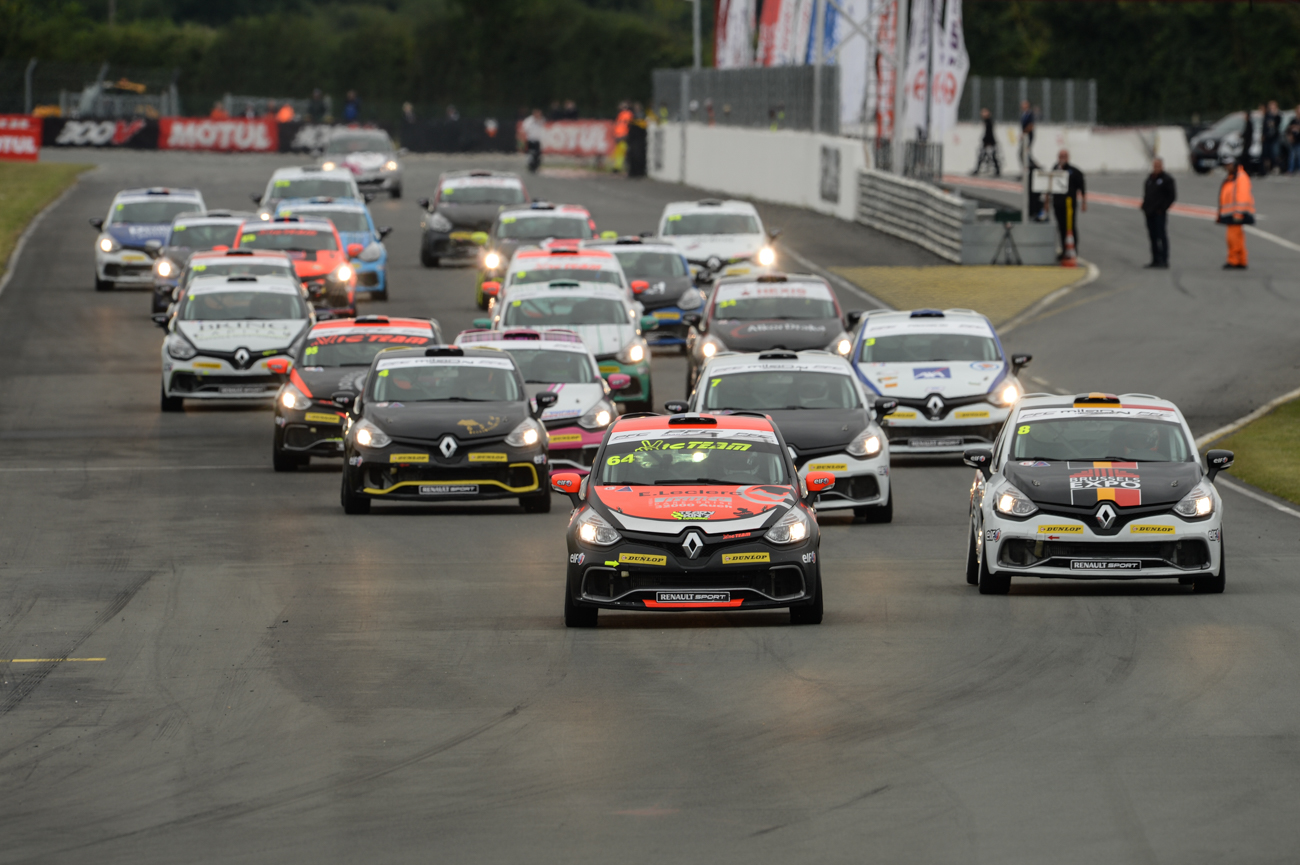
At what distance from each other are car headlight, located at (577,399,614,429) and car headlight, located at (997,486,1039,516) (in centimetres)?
751

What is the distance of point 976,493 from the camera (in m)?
17.5

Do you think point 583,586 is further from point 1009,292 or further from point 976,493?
point 1009,292

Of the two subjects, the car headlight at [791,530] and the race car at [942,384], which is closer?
the car headlight at [791,530]

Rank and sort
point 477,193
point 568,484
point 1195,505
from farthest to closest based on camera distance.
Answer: point 477,193 < point 1195,505 < point 568,484

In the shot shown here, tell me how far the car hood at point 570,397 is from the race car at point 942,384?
10.6 ft

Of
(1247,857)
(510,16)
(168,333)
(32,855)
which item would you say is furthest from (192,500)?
(510,16)

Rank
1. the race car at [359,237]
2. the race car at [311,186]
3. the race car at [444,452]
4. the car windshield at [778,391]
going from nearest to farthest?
the race car at [444,452]
the car windshield at [778,391]
the race car at [359,237]
the race car at [311,186]

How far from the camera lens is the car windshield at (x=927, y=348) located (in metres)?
25.9

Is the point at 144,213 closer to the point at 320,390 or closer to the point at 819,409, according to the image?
the point at 320,390

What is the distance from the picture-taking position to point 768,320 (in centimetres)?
3022

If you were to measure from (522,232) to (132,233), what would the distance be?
8.04 metres

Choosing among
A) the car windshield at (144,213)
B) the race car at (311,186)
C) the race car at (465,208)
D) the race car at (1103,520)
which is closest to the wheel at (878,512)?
the race car at (1103,520)

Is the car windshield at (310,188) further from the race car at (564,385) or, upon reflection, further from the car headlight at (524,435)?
the car headlight at (524,435)

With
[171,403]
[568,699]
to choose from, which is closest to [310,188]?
[171,403]
